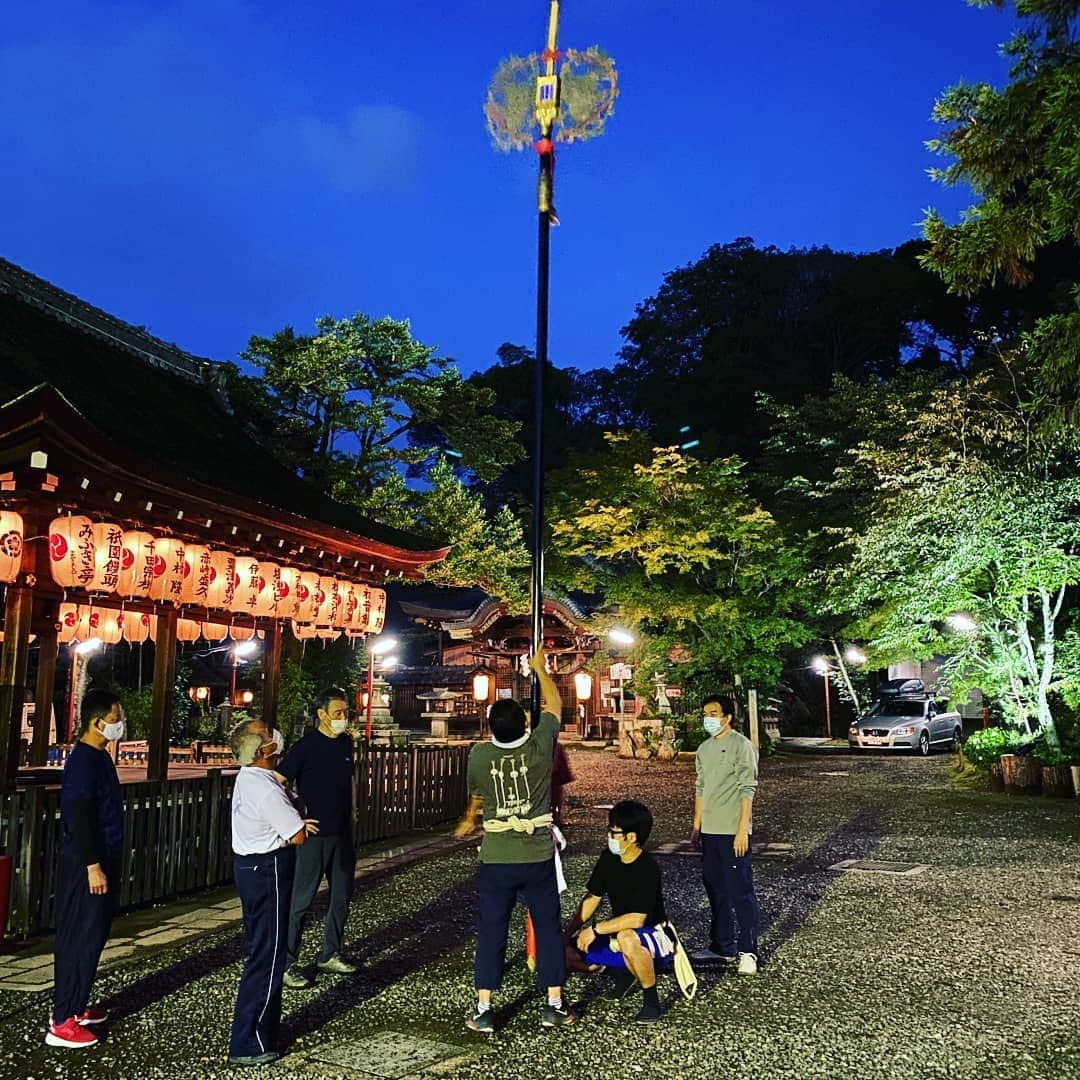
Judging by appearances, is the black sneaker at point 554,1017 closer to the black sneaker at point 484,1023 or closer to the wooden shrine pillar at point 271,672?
the black sneaker at point 484,1023

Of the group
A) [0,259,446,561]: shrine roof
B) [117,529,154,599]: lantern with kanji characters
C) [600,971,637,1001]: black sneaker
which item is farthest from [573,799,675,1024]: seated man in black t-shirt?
[117,529,154,599]: lantern with kanji characters

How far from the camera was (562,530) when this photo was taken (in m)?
23.1

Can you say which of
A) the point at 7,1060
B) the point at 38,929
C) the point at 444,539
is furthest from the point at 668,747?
the point at 7,1060

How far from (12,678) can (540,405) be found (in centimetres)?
553

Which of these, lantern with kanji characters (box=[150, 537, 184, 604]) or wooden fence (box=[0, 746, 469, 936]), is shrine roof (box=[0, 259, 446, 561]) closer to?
lantern with kanji characters (box=[150, 537, 184, 604])

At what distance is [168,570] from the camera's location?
10812 mm

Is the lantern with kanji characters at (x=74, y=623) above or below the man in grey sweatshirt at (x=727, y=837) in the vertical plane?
above

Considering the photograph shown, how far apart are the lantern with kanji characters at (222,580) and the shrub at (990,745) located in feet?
44.0

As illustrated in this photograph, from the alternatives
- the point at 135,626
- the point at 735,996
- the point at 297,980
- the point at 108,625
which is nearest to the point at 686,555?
the point at 135,626

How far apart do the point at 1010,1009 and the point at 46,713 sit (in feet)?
41.4

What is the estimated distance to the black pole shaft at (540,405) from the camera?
6383mm

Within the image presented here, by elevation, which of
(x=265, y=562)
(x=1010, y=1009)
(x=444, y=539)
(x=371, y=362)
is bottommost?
(x=1010, y=1009)

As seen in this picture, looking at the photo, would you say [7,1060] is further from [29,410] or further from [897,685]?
[897,685]

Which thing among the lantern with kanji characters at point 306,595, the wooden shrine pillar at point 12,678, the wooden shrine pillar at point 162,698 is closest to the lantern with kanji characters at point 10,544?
the wooden shrine pillar at point 12,678
